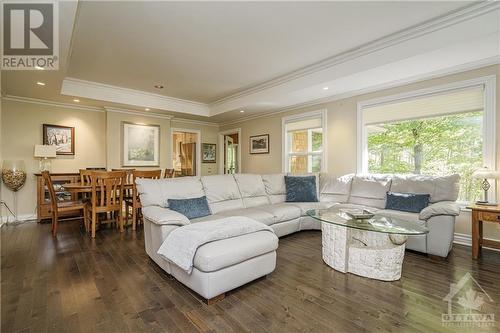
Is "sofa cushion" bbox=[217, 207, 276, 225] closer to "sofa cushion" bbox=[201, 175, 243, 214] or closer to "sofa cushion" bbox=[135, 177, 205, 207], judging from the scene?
"sofa cushion" bbox=[201, 175, 243, 214]

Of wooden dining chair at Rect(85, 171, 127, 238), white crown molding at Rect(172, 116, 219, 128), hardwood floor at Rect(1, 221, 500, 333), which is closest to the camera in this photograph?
hardwood floor at Rect(1, 221, 500, 333)

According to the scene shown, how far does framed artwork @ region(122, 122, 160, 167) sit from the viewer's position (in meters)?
5.68

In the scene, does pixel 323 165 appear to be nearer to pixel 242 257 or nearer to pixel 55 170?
pixel 242 257

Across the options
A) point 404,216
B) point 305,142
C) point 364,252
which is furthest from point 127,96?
point 404,216

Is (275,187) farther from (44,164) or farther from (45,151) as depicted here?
(44,164)

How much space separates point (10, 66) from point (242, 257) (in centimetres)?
395

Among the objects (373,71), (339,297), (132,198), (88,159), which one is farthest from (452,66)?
(88,159)

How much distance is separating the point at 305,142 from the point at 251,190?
2.09m

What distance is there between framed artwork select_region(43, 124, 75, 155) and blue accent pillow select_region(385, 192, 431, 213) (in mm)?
6259

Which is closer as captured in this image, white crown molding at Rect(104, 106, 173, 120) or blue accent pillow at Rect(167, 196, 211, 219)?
blue accent pillow at Rect(167, 196, 211, 219)

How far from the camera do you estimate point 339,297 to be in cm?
208

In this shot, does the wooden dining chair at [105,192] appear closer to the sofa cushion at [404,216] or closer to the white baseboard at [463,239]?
the sofa cushion at [404,216]

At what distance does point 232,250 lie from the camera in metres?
2.06

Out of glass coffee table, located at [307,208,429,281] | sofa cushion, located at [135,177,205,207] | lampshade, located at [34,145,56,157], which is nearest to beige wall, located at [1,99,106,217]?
lampshade, located at [34,145,56,157]
